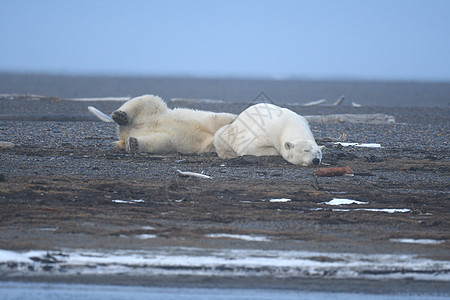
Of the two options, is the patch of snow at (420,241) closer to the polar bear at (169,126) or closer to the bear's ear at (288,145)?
the bear's ear at (288,145)

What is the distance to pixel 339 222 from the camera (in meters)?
7.10

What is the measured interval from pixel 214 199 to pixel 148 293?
270 cm

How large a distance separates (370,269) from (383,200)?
8.20 ft

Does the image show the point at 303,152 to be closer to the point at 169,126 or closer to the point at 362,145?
the point at 169,126

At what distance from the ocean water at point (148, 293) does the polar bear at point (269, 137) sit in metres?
5.09

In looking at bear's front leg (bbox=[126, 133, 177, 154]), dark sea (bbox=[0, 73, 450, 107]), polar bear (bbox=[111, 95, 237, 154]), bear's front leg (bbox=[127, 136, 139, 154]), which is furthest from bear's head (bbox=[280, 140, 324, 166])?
dark sea (bbox=[0, 73, 450, 107])

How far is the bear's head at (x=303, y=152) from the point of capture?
→ 34.0 ft

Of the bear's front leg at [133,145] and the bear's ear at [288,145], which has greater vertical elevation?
the bear's ear at [288,145]

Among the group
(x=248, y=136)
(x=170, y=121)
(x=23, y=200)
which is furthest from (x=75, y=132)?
(x=23, y=200)

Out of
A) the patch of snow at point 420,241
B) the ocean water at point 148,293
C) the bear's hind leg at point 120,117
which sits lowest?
the ocean water at point 148,293

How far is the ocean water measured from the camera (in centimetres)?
529

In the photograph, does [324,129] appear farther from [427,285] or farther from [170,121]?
[427,285]

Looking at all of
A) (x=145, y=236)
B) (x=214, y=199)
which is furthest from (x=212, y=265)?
(x=214, y=199)

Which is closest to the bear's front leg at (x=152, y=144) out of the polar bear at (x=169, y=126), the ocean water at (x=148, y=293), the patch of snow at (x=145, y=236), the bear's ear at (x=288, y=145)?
the polar bear at (x=169, y=126)
